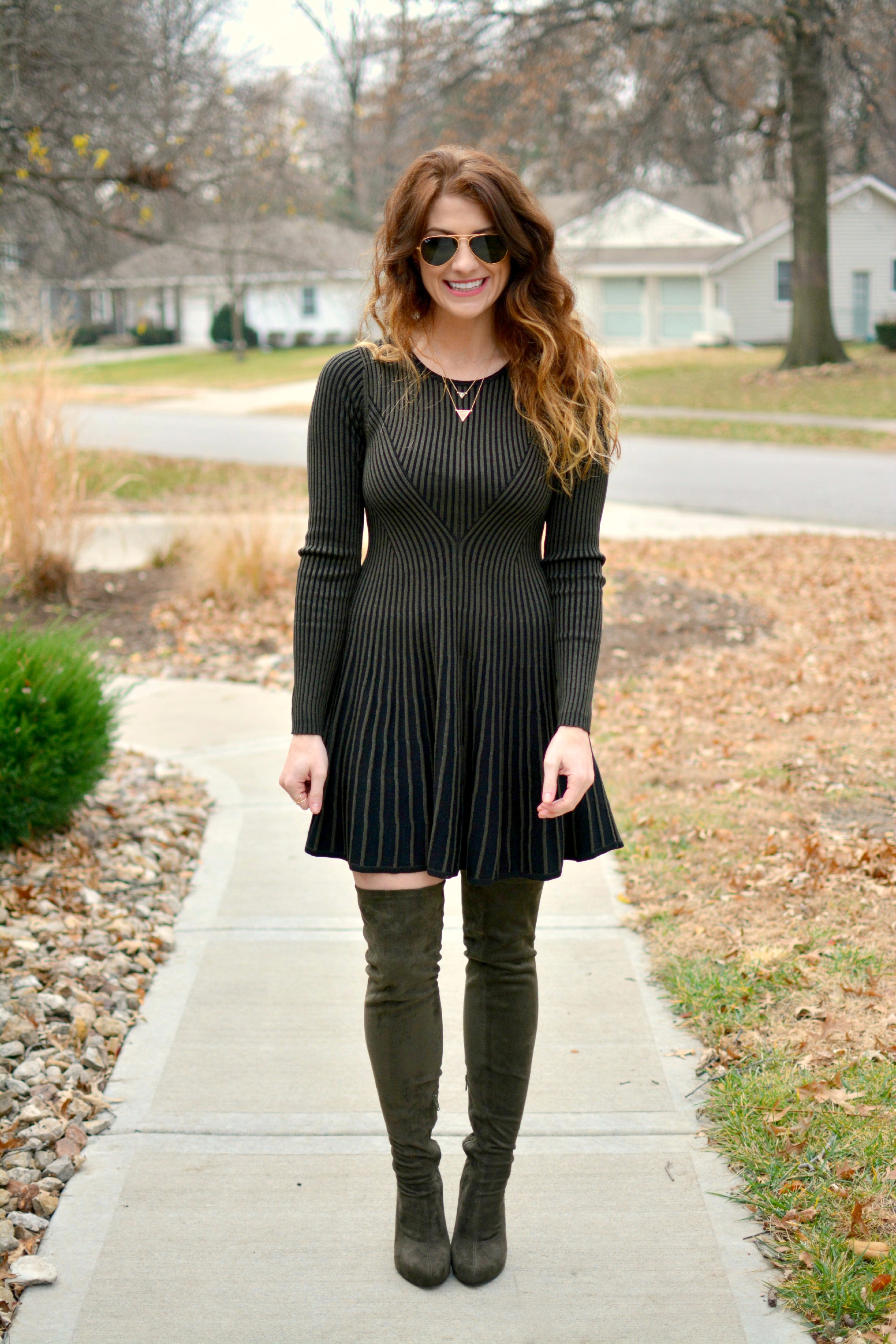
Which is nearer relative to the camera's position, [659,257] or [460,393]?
[460,393]

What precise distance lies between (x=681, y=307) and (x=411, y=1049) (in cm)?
4110

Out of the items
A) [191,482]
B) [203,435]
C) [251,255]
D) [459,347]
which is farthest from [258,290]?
[459,347]

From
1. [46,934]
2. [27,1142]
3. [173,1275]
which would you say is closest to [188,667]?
[46,934]

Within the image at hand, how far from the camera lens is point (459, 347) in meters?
2.35

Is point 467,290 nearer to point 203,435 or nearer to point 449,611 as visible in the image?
point 449,611

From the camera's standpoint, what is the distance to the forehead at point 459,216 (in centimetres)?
223

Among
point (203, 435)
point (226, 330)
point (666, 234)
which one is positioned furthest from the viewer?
point (226, 330)

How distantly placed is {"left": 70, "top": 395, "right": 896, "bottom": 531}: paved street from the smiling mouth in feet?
19.1

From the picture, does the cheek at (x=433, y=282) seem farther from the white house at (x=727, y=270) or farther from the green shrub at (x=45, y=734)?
the white house at (x=727, y=270)

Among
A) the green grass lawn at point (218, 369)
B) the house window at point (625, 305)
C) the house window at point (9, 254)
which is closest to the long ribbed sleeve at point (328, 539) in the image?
the house window at point (9, 254)

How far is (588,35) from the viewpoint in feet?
63.6

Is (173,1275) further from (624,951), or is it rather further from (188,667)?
(188,667)

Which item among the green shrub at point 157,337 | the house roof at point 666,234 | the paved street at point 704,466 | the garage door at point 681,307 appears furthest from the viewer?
the green shrub at point 157,337

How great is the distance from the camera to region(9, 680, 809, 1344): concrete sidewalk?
7.72 ft
